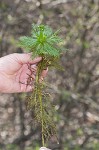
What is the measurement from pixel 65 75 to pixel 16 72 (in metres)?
2.38

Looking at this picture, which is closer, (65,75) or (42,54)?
(42,54)

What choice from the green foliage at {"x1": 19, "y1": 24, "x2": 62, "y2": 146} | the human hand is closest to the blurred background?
the human hand

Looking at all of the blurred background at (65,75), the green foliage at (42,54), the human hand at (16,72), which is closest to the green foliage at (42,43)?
the green foliage at (42,54)

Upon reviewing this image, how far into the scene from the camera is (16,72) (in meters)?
2.01

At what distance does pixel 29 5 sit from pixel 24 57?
7.80ft

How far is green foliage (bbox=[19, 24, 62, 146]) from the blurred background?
6.72 ft

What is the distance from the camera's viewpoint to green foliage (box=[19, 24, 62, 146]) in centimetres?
169

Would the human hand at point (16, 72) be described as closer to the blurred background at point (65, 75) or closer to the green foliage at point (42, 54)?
the green foliage at point (42, 54)

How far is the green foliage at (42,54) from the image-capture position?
169 centimetres

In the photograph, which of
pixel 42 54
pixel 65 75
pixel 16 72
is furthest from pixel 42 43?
pixel 65 75

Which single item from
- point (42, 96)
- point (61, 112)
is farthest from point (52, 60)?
point (61, 112)

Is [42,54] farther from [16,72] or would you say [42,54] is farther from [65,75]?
[65,75]

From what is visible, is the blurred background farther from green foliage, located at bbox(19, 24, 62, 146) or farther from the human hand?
green foliage, located at bbox(19, 24, 62, 146)

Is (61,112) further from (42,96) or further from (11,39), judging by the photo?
(42,96)
